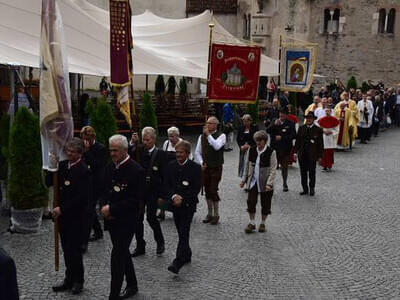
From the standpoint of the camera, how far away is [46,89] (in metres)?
6.16

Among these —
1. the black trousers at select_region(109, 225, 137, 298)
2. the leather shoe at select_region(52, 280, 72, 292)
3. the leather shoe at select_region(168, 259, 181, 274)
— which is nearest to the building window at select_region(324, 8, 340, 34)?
the leather shoe at select_region(168, 259, 181, 274)

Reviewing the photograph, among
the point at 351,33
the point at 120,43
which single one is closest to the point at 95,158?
the point at 120,43

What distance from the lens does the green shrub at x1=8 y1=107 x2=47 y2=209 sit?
8.09 m

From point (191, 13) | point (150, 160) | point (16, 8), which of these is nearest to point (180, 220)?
point (150, 160)

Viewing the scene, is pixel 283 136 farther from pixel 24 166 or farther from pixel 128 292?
pixel 128 292

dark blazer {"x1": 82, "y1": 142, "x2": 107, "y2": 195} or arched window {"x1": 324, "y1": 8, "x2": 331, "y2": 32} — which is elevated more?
arched window {"x1": 324, "y1": 8, "x2": 331, "y2": 32}

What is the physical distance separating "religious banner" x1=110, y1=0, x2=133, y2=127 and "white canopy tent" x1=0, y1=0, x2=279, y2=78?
390cm

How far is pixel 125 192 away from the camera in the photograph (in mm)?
5387

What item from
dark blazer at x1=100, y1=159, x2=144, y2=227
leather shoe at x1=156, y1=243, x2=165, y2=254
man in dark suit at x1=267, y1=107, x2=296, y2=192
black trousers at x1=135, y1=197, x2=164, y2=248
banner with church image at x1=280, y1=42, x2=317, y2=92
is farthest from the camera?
banner with church image at x1=280, y1=42, x2=317, y2=92

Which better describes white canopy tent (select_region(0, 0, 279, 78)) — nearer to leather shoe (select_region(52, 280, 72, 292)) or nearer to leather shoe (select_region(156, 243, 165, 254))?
leather shoe (select_region(156, 243, 165, 254))

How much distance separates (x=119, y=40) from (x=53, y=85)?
65.0 inches

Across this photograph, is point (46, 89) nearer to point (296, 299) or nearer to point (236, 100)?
point (296, 299)

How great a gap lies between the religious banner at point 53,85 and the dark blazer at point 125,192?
3.25 feet

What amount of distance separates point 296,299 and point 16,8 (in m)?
9.67
